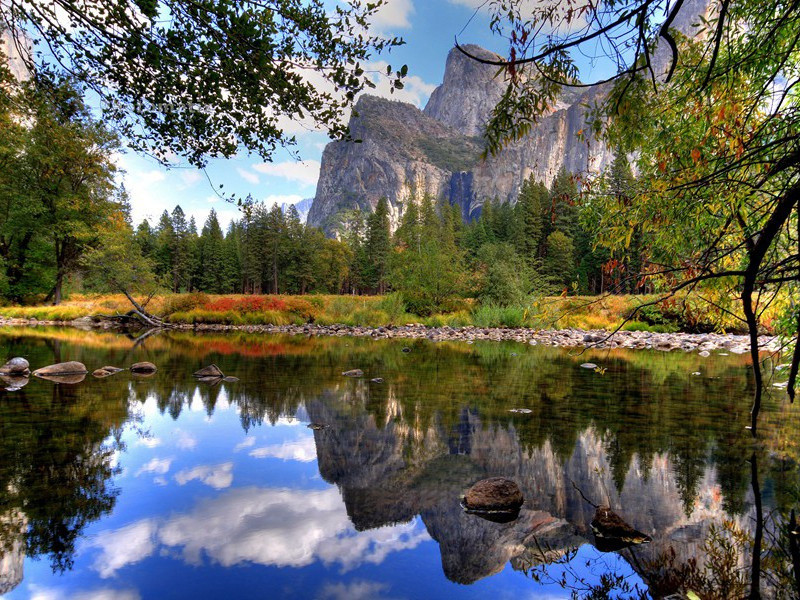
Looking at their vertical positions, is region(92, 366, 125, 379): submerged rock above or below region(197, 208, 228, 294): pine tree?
below

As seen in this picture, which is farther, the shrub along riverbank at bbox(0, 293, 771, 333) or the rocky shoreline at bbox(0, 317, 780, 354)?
the shrub along riverbank at bbox(0, 293, 771, 333)

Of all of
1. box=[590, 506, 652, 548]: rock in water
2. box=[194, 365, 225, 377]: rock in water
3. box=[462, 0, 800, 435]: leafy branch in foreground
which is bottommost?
box=[194, 365, 225, 377]: rock in water

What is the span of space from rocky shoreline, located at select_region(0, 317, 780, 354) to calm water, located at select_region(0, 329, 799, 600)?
36.3 feet

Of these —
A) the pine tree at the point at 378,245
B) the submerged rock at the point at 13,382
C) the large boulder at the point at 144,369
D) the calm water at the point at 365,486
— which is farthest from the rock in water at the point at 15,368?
the pine tree at the point at 378,245

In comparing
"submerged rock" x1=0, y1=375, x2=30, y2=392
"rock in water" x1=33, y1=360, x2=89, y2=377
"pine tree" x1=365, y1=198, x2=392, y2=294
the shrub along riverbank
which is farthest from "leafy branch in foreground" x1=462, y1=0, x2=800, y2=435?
"pine tree" x1=365, y1=198, x2=392, y2=294

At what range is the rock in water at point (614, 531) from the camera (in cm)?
392

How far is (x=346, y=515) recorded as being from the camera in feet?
15.0

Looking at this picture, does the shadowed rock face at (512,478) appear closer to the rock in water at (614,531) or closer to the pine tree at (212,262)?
the rock in water at (614,531)

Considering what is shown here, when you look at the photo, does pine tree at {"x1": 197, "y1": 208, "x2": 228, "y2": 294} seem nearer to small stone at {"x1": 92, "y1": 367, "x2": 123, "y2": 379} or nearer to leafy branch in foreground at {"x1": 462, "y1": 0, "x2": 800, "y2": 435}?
small stone at {"x1": 92, "y1": 367, "x2": 123, "y2": 379}

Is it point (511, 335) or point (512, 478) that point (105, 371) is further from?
point (511, 335)

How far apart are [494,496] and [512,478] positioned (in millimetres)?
825

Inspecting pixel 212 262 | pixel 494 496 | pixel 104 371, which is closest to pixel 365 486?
pixel 494 496

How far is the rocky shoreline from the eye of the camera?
2073cm

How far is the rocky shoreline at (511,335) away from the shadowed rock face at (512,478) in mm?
13570
